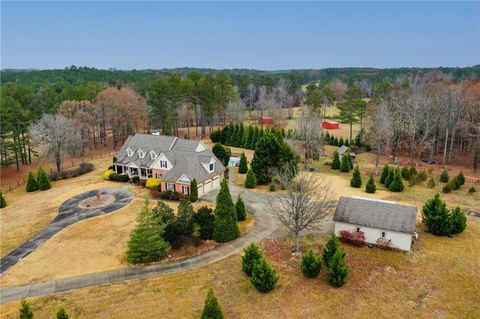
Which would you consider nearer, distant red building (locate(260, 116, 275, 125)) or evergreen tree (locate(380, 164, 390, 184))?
evergreen tree (locate(380, 164, 390, 184))

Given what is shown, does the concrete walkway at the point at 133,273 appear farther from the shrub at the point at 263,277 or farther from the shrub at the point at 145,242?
the shrub at the point at 263,277

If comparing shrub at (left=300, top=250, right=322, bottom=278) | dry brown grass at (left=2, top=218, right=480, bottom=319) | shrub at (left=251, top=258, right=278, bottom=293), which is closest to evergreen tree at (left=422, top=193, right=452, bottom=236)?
dry brown grass at (left=2, top=218, right=480, bottom=319)

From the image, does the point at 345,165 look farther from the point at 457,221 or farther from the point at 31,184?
the point at 31,184

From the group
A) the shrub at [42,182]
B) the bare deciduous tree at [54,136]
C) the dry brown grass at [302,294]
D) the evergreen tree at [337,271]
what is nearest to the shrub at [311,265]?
the dry brown grass at [302,294]

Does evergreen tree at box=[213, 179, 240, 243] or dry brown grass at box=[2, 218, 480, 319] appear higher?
evergreen tree at box=[213, 179, 240, 243]

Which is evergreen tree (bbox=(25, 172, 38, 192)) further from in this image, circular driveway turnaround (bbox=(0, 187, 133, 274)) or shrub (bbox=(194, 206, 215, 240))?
shrub (bbox=(194, 206, 215, 240))

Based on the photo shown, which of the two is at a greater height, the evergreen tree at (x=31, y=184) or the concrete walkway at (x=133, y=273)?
the evergreen tree at (x=31, y=184)
